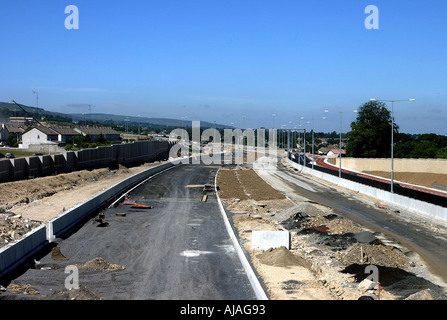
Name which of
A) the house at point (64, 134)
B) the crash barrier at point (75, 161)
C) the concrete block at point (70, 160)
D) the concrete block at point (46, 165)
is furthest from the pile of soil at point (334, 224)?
the house at point (64, 134)

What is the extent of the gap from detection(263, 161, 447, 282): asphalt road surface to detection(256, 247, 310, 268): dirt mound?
20.1 ft

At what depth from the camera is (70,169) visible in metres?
55.6

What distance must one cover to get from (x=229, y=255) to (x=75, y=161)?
129 feet

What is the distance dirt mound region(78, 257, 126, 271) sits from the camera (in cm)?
1994

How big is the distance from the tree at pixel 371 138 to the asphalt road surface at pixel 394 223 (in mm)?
78116

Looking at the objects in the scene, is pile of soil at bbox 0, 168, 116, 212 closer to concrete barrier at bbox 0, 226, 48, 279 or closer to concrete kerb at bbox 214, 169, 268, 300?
concrete barrier at bbox 0, 226, 48, 279

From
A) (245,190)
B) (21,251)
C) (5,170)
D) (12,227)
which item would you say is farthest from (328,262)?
(5,170)

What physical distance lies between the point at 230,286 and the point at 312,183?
4818 cm

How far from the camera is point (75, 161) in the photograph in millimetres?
57156

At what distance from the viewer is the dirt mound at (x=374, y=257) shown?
22219mm

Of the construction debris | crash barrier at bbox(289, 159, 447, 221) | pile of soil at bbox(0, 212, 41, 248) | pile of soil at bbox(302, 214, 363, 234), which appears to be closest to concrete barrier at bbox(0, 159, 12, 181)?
pile of soil at bbox(0, 212, 41, 248)

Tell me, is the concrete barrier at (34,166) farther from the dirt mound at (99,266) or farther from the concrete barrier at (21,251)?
the dirt mound at (99,266)
